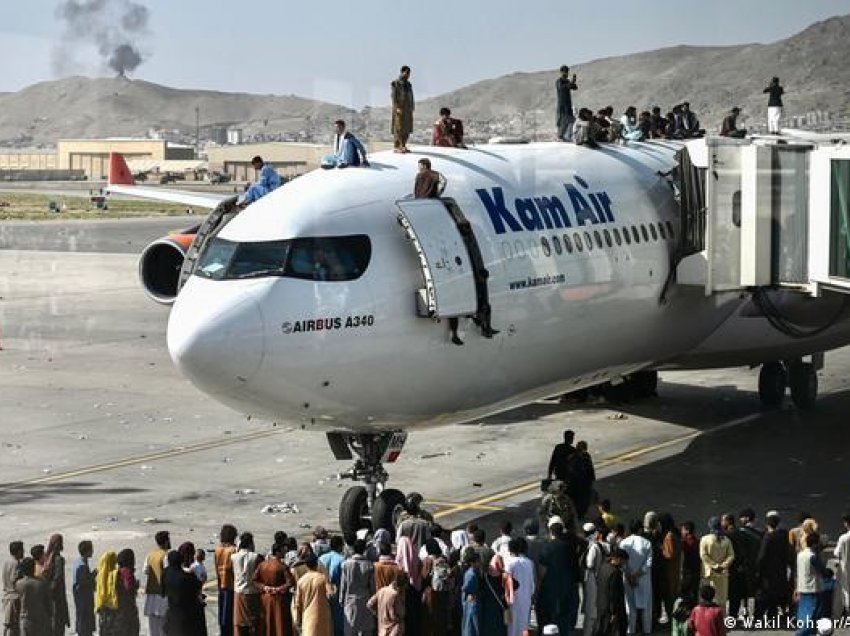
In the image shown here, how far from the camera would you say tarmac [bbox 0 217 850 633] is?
23469mm

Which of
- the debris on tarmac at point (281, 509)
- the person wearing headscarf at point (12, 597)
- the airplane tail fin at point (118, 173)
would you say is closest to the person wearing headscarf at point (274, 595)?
the person wearing headscarf at point (12, 597)

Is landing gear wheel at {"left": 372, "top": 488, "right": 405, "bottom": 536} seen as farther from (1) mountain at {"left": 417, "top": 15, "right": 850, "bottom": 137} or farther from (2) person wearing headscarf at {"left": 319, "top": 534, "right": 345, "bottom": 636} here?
(1) mountain at {"left": 417, "top": 15, "right": 850, "bottom": 137}

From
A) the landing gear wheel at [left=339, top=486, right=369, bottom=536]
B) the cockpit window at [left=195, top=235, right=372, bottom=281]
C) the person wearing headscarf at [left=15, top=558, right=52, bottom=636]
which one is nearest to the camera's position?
the person wearing headscarf at [left=15, top=558, right=52, bottom=636]

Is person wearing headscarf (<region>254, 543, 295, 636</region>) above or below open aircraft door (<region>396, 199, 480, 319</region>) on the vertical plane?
below

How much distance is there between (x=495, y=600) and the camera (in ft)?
55.5

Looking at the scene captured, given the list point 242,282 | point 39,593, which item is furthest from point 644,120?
point 39,593

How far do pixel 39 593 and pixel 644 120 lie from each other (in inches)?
637

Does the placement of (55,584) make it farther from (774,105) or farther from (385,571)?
(774,105)

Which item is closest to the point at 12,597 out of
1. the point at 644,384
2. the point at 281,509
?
the point at 281,509

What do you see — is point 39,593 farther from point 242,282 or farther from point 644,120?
point 644,120

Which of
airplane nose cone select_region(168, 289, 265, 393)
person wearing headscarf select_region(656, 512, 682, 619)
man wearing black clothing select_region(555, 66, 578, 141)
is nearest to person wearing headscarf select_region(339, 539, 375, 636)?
airplane nose cone select_region(168, 289, 265, 393)

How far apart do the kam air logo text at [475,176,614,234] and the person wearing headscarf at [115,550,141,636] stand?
7.30 meters

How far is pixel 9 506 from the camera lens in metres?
24.1

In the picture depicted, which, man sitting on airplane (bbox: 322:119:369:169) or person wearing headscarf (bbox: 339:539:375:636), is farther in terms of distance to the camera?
man sitting on airplane (bbox: 322:119:369:169)
